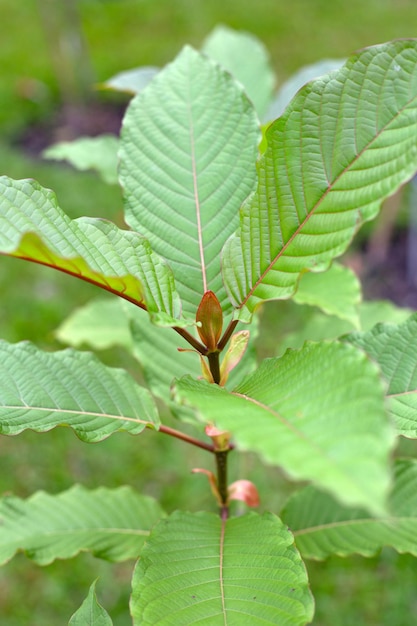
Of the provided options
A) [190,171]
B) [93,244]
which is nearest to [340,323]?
[190,171]

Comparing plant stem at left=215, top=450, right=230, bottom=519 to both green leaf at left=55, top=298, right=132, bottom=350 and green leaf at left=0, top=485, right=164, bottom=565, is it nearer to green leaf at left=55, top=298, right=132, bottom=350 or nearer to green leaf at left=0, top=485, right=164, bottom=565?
green leaf at left=0, top=485, right=164, bottom=565

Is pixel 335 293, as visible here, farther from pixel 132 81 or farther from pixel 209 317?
pixel 132 81

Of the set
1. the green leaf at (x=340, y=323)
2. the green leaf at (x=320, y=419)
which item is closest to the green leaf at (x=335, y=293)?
the green leaf at (x=340, y=323)

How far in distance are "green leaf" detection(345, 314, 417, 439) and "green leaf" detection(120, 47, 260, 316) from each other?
242 mm

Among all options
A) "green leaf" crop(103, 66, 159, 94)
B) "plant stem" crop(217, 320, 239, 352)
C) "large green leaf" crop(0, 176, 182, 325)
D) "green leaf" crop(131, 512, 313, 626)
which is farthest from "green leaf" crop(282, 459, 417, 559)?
"green leaf" crop(103, 66, 159, 94)

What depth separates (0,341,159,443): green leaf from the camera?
0.97m

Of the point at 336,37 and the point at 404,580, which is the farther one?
the point at 336,37

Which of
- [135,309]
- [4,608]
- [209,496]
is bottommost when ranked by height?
[4,608]

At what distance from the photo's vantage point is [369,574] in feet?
7.79

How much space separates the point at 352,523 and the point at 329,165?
0.74 meters

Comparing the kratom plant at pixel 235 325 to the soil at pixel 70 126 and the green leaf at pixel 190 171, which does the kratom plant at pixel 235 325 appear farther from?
the soil at pixel 70 126

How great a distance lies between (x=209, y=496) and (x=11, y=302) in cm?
166

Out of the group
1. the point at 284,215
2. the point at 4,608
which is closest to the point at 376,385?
the point at 284,215

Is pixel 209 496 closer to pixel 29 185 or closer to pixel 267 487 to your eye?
pixel 267 487
